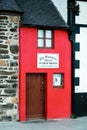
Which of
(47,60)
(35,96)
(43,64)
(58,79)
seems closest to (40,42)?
(47,60)

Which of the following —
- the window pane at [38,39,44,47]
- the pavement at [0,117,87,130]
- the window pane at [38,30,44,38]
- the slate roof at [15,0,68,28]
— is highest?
the slate roof at [15,0,68,28]

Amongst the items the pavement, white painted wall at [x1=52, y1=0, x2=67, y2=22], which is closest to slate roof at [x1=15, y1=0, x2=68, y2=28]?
white painted wall at [x1=52, y1=0, x2=67, y2=22]

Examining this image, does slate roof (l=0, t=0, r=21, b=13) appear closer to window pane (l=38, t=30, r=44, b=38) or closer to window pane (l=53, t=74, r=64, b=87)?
window pane (l=38, t=30, r=44, b=38)

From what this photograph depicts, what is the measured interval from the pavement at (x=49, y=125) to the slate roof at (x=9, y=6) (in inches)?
179

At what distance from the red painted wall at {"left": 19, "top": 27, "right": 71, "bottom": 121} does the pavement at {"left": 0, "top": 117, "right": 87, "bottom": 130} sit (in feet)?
1.75

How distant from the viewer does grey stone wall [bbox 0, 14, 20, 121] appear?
1692 cm

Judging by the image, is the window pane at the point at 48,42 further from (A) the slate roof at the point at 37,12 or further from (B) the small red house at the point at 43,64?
(A) the slate roof at the point at 37,12

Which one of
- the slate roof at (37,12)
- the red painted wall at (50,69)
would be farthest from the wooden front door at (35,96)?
the slate roof at (37,12)

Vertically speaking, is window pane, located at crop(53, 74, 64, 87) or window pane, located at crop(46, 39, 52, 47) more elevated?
window pane, located at crop(46, 39, 52, 47)

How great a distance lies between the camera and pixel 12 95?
17047 millimetres

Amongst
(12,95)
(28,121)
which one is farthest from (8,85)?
(28,121)

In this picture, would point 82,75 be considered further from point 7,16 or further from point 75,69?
point 7,16

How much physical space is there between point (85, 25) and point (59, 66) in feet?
7.54

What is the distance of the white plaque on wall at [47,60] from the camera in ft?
58.1
